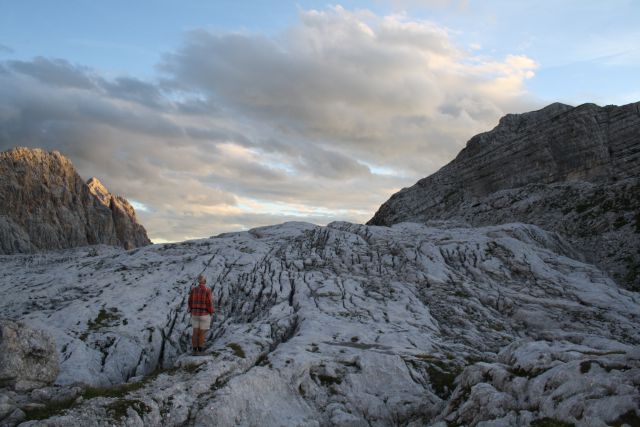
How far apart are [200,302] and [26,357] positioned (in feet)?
32.4

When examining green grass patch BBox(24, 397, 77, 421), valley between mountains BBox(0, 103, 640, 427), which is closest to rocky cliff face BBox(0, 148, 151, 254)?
valley between mountains BBox(0, 103, 640, 427)

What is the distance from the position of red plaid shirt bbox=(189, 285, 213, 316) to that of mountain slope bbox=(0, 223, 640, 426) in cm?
220

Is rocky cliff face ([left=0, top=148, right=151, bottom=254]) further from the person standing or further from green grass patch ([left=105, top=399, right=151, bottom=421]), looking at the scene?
green grass patch ([left=105, top=399, right=151, bottom=421])

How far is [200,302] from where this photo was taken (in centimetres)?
3030

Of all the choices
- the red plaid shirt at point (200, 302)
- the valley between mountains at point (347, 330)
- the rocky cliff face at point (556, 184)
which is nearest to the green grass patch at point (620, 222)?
the rocky cliff face at point (556, 184)

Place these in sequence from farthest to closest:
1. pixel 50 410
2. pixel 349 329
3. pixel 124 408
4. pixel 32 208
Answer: pixel 32 208 → pixel 349 329 → pixel 124 408 → pixel 50 410

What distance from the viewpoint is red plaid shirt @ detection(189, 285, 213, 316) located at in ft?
99.3

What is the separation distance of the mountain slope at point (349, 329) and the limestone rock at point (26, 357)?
252cm

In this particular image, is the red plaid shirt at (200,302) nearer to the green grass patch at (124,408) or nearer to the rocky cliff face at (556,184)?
the green grass patch at (124,408)

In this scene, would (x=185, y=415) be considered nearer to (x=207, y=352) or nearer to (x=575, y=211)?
(x=207, y=352)

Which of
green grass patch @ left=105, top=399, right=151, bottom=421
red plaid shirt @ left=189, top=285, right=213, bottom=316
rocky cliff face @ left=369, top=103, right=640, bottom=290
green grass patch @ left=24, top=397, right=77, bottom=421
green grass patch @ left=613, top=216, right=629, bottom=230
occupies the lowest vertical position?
green grass patch @ left=105, top=399, right=151, bottom=421

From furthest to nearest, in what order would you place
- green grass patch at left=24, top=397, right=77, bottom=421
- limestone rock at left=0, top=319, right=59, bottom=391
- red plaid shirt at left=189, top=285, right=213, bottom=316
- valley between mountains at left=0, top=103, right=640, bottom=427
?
red plaid shirt at left=189, top=285, right=213, bottom=316, limestone rock at left=0, top=319, right=59, bottom=391, valley between mountains at left=0, top=103, right=640, bottom=427, green grass patch at left=24, top=397, right=77, bottom=421

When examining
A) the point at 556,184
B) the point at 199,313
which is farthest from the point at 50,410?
the point at 556,184

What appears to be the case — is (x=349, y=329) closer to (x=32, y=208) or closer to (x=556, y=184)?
(x=556, y=184)
